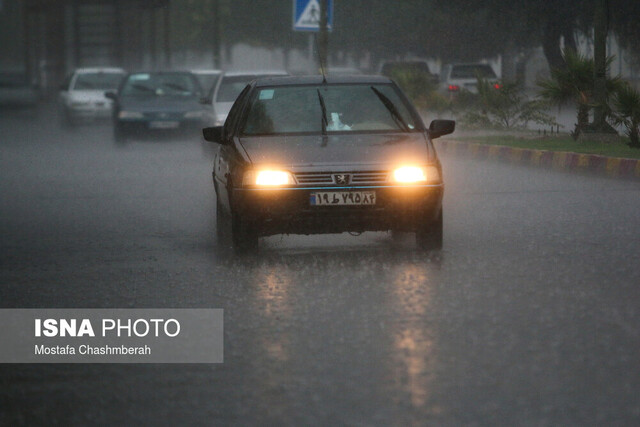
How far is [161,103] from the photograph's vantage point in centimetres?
2964

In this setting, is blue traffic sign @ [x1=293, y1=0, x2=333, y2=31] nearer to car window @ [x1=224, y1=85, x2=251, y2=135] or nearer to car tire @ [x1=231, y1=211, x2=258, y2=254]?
car window @ [x1=224, y1=85, x2=251, y2=135]

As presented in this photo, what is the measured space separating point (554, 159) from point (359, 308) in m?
12.9

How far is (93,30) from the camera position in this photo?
59.9 m

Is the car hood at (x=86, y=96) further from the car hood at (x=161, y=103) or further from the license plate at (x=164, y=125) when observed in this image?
the license plate at (x=164, y=125)

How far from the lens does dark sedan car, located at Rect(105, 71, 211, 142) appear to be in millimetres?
29031

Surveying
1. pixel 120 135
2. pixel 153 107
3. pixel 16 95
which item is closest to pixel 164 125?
pixel 153 107

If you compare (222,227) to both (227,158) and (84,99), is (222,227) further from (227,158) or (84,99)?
(84,99)

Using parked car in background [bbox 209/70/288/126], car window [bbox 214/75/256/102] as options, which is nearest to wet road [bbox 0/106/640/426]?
parked car in background [bbox 209/70/288/126]

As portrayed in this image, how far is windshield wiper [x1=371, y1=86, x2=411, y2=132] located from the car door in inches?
44.3

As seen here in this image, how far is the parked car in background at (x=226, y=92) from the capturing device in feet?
81.4

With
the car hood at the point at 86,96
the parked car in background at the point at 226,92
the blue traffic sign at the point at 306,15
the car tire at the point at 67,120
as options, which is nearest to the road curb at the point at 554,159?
the parked car in background at the point at 226,92

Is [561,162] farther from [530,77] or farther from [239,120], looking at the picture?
[530,77]

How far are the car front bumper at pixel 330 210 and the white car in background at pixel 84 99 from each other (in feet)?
91.3

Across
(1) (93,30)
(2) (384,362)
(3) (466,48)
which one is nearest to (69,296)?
(2) (384,362)
